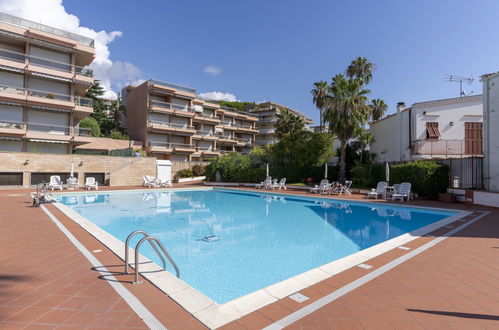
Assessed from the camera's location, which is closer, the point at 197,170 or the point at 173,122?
the point at 197,170

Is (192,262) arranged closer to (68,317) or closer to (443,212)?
(68,317)

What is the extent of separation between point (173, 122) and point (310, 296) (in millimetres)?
37618

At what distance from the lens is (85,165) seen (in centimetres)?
2281

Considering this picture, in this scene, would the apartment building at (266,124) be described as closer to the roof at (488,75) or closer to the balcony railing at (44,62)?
the balcony railing at (44,62)

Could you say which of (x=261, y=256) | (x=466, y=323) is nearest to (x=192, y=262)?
(x=261, y=256)

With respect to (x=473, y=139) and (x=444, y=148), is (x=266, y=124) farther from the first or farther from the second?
(x=473, y=139)

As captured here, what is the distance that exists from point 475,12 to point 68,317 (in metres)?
16.9

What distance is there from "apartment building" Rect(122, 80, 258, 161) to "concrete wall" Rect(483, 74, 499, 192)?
106 feet

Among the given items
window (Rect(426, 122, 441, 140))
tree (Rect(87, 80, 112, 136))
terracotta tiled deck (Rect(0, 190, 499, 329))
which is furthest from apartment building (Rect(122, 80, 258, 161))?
terracotta tiled deck (Rect(0, 190, 499, 329))

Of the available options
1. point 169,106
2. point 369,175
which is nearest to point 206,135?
point 169,106

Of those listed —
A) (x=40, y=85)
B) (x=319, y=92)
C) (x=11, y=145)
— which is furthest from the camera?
(x=319, y=92)

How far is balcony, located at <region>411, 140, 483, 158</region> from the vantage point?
19.0m

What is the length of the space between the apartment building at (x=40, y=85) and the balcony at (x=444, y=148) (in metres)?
30.4

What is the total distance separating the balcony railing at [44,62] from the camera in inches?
920
